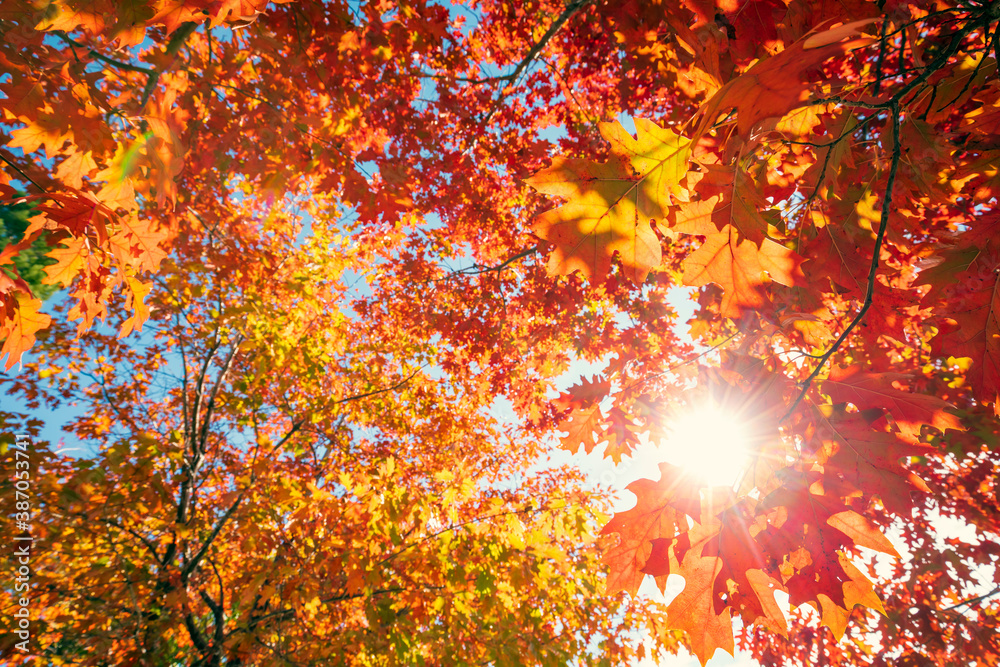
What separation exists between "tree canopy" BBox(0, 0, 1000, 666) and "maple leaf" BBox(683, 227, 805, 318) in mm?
14

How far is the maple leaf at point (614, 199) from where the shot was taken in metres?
1.29

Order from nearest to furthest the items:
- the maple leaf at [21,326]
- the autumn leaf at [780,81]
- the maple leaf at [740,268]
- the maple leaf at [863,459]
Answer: the autumn leaf at [780,81] → the maple leaf at [740,268] → the maple leaf at [863,459] → the maple leaf at [21,326]

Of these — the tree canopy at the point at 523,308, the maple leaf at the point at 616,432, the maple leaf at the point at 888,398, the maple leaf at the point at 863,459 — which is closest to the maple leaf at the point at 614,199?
the tree canopy at the point at 523,308

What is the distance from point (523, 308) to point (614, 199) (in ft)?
15.8

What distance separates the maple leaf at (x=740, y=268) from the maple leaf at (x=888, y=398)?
0.51 m

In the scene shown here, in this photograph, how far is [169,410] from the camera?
9.48m

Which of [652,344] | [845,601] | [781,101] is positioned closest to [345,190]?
[781,101]

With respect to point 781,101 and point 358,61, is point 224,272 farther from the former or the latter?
point 781,101

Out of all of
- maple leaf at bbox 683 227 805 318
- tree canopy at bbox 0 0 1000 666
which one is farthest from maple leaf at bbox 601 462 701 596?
maple leaf at bbox 683 227 805 318

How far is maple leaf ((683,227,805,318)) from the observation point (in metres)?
1.33

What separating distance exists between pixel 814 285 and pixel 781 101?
148 centimetres

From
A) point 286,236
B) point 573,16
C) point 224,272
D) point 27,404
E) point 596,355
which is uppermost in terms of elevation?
point 286,236

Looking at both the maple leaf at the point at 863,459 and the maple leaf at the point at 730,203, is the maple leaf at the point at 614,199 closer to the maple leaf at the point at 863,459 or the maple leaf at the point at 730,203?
the maple leaf at the point at 730,203

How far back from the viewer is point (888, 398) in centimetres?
156
